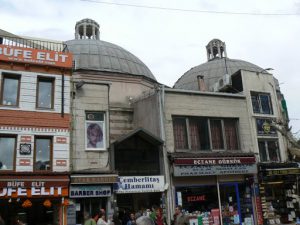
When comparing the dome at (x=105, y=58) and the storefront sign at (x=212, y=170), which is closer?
the storefront sign at (x=212, y=170)

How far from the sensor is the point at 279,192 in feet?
72.8

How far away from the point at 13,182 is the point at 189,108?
1034cm

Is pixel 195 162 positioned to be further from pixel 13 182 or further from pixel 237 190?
pixel 13 182

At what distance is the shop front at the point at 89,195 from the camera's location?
51.9 feet

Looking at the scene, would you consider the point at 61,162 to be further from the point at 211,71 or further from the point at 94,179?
the point at 211,71

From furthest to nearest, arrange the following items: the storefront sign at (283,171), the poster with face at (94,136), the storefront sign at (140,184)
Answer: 1. the storefront sign at (283,171)
2. the poster with face at (94,136)
3. the storefront sign at (140,184)

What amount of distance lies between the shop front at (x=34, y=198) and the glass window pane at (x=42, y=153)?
2.51ft

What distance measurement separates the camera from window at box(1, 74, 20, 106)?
52.6 ft

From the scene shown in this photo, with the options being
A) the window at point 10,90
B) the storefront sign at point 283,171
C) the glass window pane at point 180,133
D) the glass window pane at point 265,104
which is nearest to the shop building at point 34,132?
the window at point 10,90

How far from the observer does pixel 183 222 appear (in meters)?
12.6

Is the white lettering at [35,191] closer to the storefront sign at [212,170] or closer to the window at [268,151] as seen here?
the storefront sign at [212,170]

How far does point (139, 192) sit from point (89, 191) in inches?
109

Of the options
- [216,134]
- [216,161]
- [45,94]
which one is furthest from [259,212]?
[45,94]

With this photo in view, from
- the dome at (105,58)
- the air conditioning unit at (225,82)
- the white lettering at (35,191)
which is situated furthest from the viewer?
the dome at (105,58)
